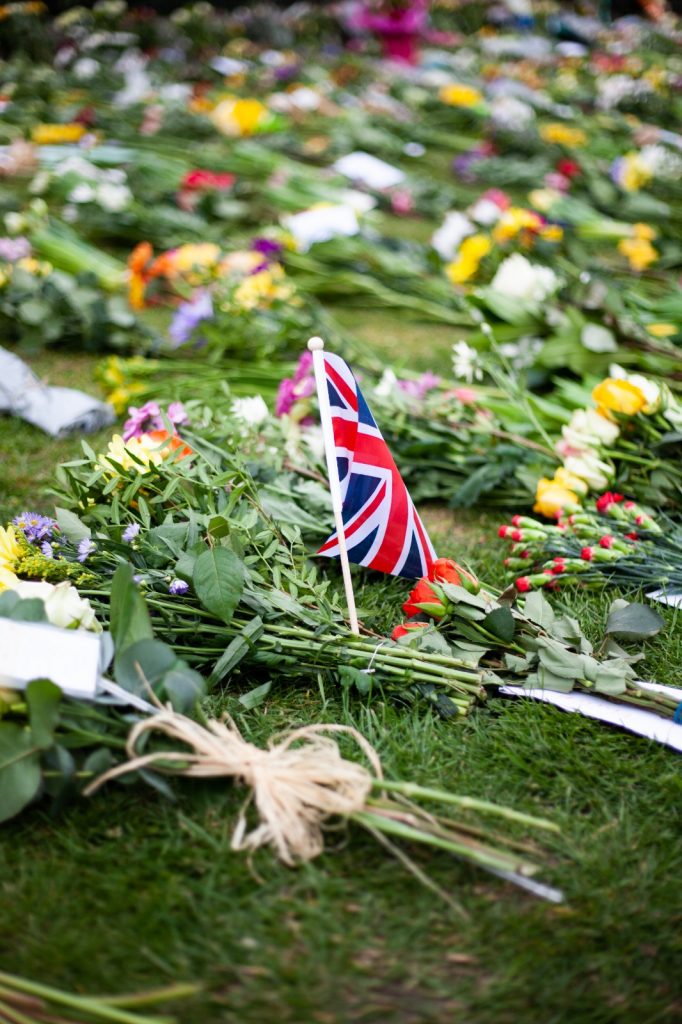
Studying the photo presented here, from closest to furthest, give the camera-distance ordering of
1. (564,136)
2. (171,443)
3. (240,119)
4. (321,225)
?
(171,443)
(321,225)
(240,119)
(564,136)

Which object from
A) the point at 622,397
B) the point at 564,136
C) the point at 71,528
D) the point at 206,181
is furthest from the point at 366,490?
the point at 564,136

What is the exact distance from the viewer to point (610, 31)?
9.92m

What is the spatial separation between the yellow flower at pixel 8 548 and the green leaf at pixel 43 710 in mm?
344

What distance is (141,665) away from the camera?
48.1 inches

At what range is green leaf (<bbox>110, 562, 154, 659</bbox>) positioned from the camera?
1236mm

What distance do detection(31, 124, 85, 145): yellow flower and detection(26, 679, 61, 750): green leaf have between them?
443 cm

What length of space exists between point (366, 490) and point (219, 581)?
0.99 feet

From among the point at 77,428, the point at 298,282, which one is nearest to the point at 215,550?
the point at 77,428

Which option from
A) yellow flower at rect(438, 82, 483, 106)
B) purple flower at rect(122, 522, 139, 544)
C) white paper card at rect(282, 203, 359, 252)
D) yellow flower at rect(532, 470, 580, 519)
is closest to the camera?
purple flower at rect(122, 522, 139, 544)

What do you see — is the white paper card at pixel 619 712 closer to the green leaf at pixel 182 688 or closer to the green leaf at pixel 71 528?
the green leaf at pixel 182 688

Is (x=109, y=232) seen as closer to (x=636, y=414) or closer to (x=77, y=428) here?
(x=77, y=428)

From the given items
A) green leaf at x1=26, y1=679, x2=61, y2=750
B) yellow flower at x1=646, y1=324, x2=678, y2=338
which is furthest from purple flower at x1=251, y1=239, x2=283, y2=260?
green leaf at x1=26, y1=679, x2=61, y2=750

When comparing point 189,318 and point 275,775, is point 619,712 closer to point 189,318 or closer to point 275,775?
point 275,775

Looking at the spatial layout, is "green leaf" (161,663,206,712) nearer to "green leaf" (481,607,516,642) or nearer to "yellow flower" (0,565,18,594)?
"yellow flower" (0,565,18,594)
